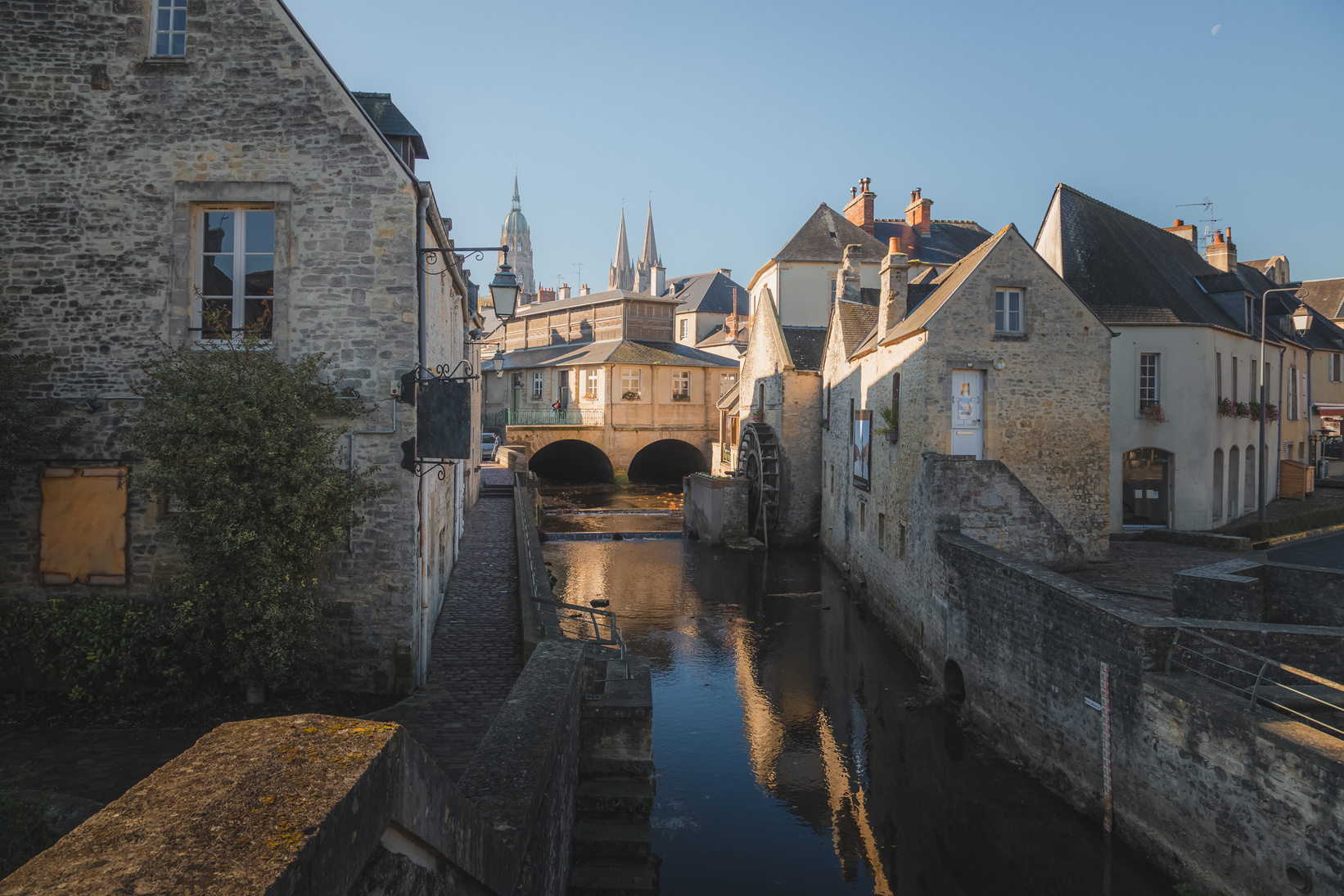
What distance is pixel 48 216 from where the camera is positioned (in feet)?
26.6

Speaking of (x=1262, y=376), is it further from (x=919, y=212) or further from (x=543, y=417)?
(x=543, y=417)

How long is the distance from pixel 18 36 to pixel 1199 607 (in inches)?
558

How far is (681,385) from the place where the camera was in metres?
44.0

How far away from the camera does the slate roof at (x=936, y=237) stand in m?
35.6

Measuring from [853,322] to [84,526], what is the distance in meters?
18.5

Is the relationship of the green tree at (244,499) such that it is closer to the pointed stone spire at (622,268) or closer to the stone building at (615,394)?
the stone building at (615,394)

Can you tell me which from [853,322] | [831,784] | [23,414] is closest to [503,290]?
[23,414]

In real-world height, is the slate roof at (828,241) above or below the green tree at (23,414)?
above

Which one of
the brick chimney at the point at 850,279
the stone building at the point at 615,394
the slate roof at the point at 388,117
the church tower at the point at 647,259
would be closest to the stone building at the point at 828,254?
the brick chimney at the point at 850,279

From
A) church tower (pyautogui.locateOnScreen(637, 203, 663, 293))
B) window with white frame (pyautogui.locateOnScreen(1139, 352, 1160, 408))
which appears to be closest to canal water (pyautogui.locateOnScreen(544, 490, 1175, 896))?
window with white frame (pyautogui.locateOnScreen(1139, 352, 1160, 408))

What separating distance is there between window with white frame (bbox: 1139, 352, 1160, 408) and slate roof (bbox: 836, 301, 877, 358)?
6.32 metres

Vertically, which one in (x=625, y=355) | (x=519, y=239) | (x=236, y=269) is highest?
(x=519, y=239)

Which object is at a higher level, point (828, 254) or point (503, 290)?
point (828, 254)

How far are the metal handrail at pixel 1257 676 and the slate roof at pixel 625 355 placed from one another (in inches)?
1426
